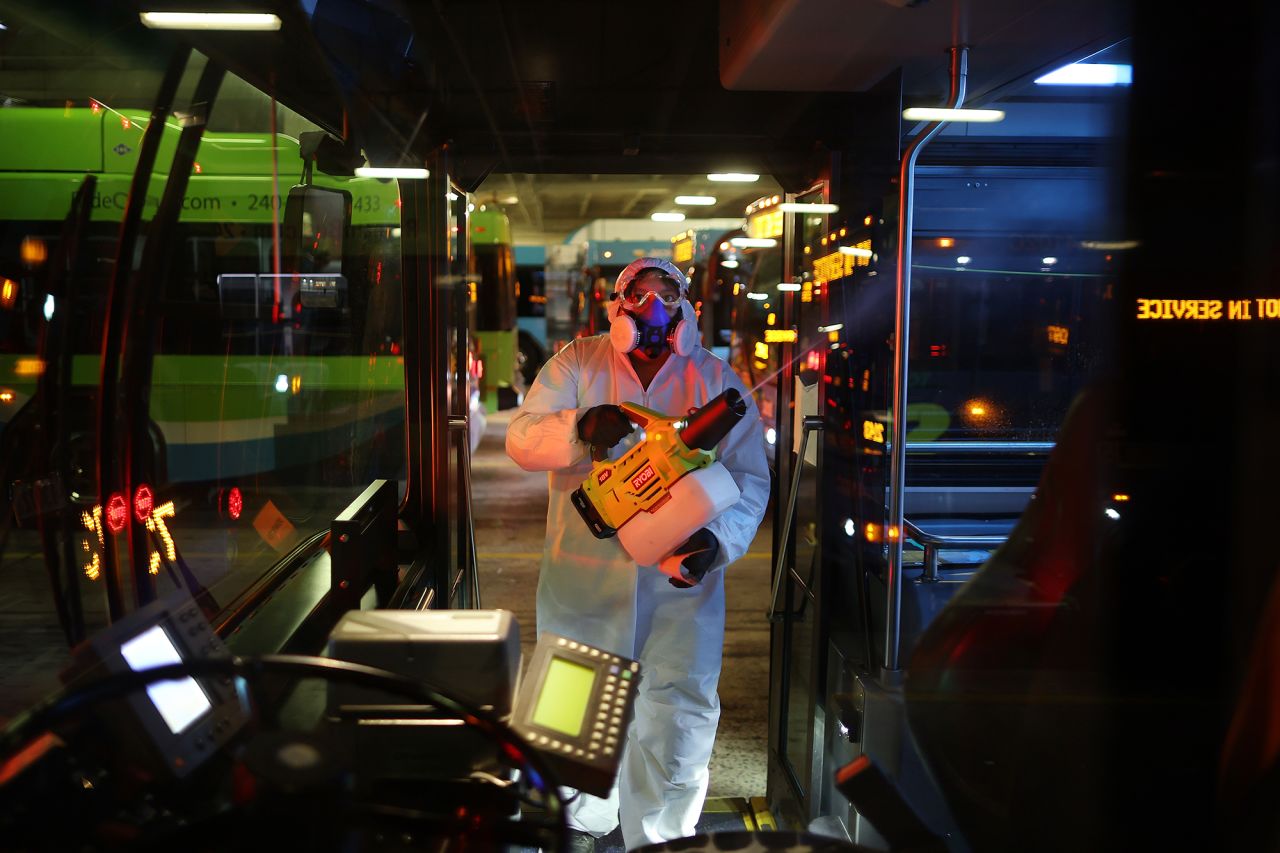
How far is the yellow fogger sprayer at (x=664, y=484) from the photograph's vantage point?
2645 millimetres

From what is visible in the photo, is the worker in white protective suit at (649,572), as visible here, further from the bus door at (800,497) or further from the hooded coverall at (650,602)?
the bus door at (800,497)

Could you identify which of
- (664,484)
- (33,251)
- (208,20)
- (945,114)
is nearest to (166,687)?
(664,484)

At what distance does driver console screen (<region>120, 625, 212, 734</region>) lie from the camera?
1.41m

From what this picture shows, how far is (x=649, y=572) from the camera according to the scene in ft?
10.3

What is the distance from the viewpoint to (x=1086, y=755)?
1.76 metres

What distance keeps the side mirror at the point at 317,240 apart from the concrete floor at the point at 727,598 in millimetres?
2181

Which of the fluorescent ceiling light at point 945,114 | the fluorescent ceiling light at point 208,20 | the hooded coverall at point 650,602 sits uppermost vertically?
the fluorescent ceiling light at point 208,20

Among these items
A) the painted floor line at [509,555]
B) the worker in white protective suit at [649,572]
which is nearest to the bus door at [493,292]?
the painted floor line at [509,555]

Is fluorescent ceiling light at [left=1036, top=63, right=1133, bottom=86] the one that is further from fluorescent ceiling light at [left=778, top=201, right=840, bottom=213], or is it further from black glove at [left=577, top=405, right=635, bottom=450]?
black glove at [left=577, top=405, right=635, bottom=450]

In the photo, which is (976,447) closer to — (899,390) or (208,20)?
(899,390)

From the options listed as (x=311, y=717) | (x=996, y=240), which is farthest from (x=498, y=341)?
(x=311, y=717)

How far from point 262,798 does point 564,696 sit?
50cm

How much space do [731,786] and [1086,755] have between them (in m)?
2.42

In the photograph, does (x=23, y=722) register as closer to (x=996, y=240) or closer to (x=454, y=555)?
(x=454, y=555)
